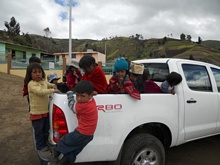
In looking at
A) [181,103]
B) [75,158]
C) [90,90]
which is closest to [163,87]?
[181,103]

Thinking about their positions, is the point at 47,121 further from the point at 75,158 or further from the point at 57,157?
the point at 75,158

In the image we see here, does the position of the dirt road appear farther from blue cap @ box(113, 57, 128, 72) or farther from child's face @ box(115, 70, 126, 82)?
blue cap @ box(113, 57, 128, 72)

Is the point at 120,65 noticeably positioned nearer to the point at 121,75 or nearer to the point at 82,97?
the point at 121,75

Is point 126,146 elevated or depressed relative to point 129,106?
depressed

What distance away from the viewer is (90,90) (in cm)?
201

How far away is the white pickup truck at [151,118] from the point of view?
2.18m

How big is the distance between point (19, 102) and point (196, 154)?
7.20m

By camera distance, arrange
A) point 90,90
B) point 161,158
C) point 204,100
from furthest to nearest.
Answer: point 204,100, point 161,158, point 90,90

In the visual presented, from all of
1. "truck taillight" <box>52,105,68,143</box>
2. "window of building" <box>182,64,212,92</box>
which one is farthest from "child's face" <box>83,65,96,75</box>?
"window of building" <box>182,64,212,92</box>

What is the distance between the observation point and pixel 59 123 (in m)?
2.09

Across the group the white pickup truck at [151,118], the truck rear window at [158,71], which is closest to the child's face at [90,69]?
the white pickup truck at [151,118]

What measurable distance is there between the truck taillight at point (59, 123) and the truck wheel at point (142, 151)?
820 mm

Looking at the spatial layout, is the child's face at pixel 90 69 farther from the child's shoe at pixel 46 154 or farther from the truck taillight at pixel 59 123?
the child's shoe at pixel 46 154

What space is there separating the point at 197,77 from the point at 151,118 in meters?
1.36
